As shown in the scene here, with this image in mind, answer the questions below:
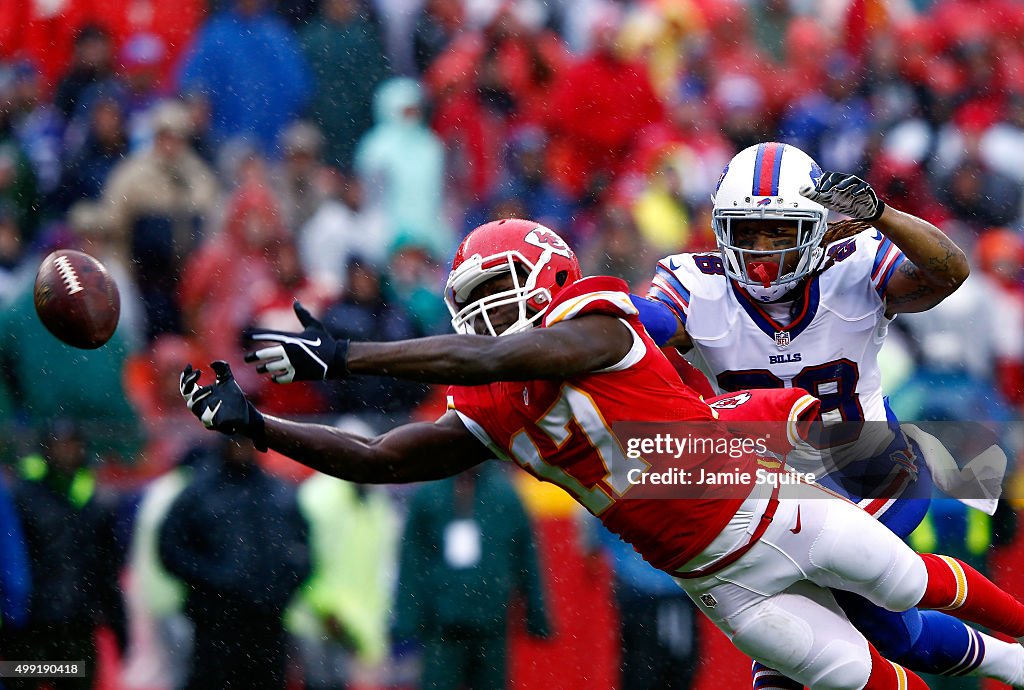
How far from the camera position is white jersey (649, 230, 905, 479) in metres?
4.45

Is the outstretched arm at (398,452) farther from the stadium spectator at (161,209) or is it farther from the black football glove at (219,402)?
the stadium spectator at (161,209)

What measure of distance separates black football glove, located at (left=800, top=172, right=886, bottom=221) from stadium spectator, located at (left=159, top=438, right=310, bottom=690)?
280 cm

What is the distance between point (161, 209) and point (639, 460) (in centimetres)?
423

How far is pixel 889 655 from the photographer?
4.30m

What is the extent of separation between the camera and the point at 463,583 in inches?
233

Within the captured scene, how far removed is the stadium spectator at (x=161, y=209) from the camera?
7.12m

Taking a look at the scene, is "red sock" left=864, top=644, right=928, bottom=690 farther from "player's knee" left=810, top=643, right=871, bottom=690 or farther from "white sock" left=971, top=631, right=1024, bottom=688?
"white sock" left=971, top=631, right=1024, bottom=688

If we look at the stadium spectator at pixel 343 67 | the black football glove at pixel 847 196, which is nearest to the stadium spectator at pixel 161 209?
the stadium spectator at pixel 343 67

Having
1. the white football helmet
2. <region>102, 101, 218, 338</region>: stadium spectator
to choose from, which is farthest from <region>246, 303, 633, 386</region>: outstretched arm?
<region>102, 101, 218, 338</region>: stadium spectator

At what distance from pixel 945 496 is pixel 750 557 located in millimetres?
1064

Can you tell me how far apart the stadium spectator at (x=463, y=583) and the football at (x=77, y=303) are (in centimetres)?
199

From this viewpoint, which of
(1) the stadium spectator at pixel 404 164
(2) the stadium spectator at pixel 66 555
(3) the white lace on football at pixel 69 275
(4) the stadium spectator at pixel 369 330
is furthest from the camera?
(1) the stadium spectator at pixel 404 164

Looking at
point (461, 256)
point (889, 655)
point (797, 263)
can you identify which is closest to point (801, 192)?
point (797, 263)

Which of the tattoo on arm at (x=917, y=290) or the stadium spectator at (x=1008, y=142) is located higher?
the stadium spectator at (x=1008, y=142)
